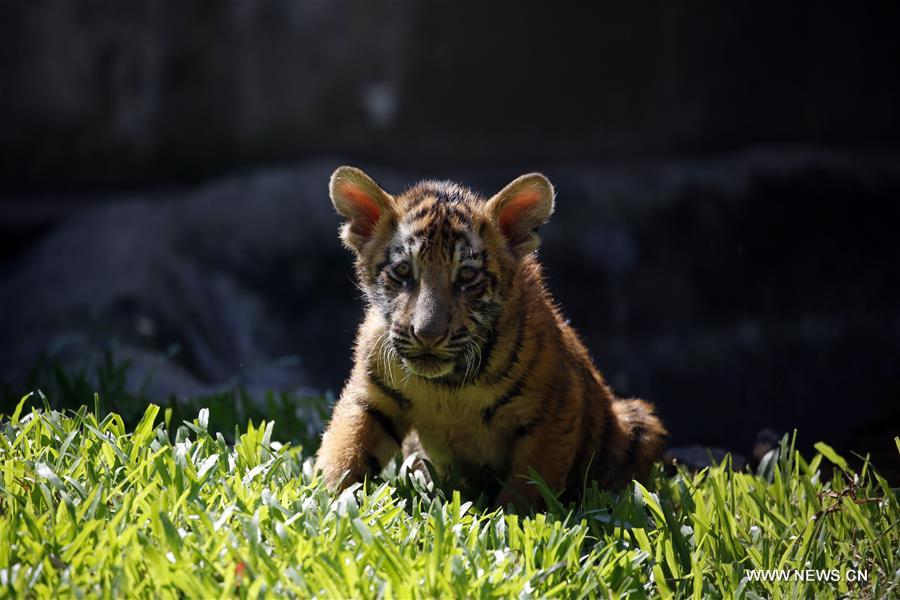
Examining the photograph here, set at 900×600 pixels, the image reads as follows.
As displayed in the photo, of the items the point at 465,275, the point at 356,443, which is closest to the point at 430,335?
the point at 465,275

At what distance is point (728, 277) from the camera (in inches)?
366

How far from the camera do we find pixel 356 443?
4465mm

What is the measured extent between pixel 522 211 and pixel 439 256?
544mm

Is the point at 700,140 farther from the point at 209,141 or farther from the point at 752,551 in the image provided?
the point at 752,551

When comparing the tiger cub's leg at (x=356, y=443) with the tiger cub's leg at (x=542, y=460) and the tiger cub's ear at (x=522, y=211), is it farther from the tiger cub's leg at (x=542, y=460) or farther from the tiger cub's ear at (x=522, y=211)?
the tiger cub's ear at (x=522, y=211)

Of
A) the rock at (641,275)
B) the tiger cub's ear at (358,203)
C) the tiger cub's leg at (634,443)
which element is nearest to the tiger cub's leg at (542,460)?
the tiger cub's leg at (634,443)

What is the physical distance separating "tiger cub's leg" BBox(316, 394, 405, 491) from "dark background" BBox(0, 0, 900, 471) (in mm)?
4027

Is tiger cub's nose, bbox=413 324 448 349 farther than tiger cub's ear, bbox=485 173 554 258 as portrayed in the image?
No

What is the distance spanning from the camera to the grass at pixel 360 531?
3211 mm

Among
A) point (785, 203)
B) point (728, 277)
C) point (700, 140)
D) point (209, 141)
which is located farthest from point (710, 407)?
point (209, 141)

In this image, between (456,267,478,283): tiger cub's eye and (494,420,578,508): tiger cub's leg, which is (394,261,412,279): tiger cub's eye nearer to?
(456,267,478,283): tiger cub's eye

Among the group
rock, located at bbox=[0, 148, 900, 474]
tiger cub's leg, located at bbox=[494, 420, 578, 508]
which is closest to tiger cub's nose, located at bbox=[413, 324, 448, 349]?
tiger cub's leg, located at bbox=[494, 420, 578, 508]

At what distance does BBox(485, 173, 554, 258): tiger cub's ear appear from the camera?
4.57m

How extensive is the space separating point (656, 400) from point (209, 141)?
488 cm
